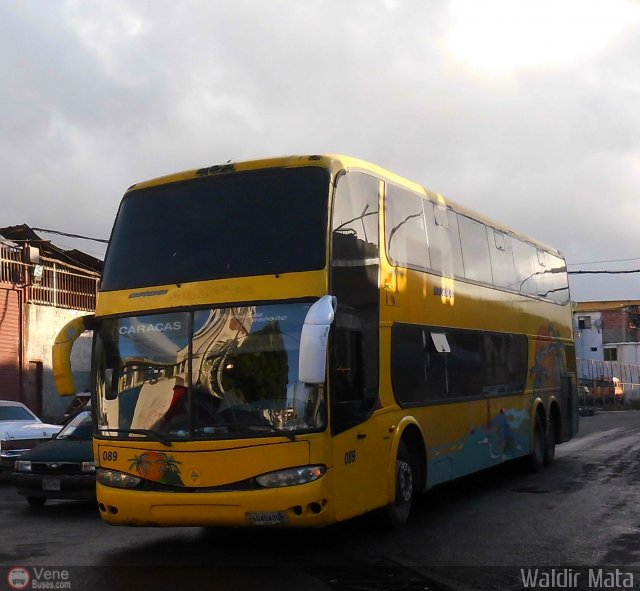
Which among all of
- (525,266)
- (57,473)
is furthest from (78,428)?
(525,266)

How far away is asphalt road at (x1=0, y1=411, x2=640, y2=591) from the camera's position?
7.94m

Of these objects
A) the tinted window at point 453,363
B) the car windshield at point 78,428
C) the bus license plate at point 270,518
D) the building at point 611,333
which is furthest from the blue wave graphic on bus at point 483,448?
the building at point 611,333

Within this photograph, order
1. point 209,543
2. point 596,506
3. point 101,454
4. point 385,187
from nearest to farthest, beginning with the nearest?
point 101,454, point 209,543, point 385,187, point 596,506

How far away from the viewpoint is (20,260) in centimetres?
2944

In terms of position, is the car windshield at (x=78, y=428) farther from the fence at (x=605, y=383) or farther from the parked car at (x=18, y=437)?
the fence at (x=605, y=383)

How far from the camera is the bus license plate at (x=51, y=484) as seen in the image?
12547 millimetres

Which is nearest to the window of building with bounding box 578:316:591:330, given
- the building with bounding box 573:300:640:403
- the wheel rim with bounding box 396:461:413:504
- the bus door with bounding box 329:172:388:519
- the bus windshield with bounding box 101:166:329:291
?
the building with bounding box 573:300:640:403

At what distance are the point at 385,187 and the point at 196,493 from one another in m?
4.22

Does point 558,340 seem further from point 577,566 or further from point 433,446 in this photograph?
point 577,566

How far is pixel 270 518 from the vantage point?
333 inches

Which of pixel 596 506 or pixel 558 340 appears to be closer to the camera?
pixel 596 506

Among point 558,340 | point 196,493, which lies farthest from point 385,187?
point 558,340

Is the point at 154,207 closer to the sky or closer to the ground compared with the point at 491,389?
closer to the sky

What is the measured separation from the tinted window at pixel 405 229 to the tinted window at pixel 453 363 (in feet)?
2.69
